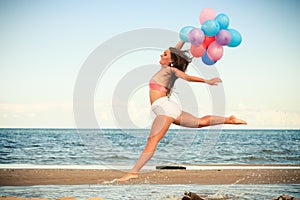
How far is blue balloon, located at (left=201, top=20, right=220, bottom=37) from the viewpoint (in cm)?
779

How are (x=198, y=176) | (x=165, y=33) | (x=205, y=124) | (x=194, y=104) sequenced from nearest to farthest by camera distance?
(x=205, y=124) → (x=165, y=33) → (x=194, y=104) → (x=198, y=176)

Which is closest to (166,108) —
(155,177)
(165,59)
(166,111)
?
(166,111)

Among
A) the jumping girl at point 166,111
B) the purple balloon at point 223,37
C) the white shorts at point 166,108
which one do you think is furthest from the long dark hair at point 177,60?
the purple balloon at point 223,37

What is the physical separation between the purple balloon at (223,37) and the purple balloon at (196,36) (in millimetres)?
315

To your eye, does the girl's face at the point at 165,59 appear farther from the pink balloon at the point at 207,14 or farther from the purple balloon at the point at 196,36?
the pink balloon at the point at 207,14

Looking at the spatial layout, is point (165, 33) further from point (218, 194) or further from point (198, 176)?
point (198, 176)

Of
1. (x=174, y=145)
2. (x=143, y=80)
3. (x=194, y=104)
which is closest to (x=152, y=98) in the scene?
(x=143, y=80)

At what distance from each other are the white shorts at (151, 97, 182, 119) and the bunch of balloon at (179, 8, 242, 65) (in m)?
0.98

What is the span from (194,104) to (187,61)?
108 inches

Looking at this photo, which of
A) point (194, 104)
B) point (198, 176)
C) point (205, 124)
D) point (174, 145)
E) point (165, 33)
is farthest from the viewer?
point (174, 145)

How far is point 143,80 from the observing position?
963 centimetres

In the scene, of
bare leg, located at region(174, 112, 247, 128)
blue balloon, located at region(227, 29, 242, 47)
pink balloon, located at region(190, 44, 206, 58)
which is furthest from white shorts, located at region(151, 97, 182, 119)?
blue balloon, located at region(227, 29, 242, 47)

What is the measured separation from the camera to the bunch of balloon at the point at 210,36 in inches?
306

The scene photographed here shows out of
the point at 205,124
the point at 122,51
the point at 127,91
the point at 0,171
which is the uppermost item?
the point at 122,51
